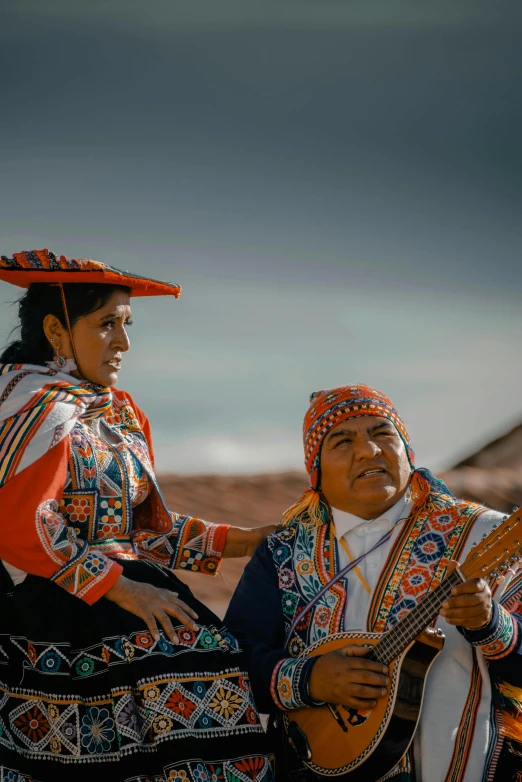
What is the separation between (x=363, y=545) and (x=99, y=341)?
1375 mm

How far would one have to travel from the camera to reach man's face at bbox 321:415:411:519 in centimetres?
392

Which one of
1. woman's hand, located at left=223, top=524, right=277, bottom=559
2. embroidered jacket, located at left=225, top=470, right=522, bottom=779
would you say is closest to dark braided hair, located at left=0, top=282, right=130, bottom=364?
woman's hand, located at left=223, top=524, right=277, bottom=559

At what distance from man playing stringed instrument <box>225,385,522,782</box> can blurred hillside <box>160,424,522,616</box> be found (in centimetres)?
301

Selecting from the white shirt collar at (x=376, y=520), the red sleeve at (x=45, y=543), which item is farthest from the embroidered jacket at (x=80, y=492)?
the white shirt collar at (x=376, y=520)

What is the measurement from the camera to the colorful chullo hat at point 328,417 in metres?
4.07

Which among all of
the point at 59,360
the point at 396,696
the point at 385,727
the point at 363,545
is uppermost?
the point at 59,360

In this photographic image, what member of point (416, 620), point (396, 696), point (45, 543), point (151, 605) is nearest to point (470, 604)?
point (416, 620)

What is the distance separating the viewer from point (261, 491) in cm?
1065

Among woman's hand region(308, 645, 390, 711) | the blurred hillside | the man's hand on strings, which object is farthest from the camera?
the blurred hillside

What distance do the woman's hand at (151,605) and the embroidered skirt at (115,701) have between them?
4 cm

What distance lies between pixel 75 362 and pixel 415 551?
1596 mm

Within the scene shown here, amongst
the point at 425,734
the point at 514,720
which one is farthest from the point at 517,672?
the point at 425,734

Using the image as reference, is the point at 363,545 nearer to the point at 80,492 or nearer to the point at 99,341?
the point at 80,492

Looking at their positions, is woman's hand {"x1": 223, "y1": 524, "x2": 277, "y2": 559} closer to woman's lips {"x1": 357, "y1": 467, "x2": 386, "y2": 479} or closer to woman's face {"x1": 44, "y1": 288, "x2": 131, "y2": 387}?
woman's lips {"x1": 357, "y1": 467, "x2": 386, "y2": 479}
